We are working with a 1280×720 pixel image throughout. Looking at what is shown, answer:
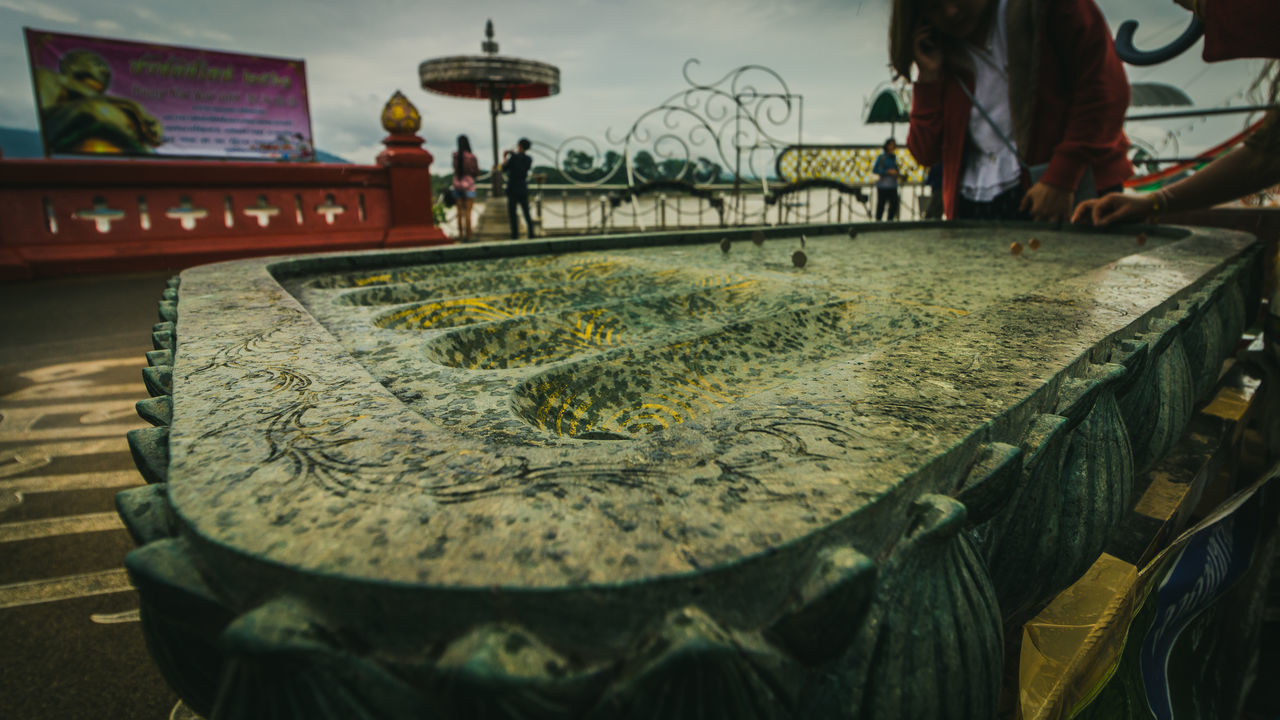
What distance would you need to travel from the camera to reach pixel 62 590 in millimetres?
1433

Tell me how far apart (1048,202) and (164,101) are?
35.0 ft

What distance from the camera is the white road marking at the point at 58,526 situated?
1.64 metres

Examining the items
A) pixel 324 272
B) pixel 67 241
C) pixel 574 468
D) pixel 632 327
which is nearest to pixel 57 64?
pixel 67 241

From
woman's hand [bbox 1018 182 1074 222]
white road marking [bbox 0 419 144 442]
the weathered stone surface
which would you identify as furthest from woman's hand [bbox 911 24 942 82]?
white road marking [bbox 0 419 144 442]

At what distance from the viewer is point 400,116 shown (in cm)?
583

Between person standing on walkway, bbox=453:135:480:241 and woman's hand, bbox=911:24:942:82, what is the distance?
6044 mm

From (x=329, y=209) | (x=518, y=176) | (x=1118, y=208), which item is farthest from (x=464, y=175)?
(x=1118, y=208)

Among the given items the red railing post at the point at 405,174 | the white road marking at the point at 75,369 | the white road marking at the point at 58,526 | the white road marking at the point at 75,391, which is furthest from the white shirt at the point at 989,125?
the red railing post at the point at 405,174

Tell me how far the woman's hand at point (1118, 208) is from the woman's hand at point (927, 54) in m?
0.80

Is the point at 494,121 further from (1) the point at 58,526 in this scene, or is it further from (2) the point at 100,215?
(1) the point at 58,526

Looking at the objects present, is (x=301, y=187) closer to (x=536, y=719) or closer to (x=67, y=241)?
(x=67, y=241)

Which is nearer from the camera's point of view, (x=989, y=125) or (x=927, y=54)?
(x=927, y=54)

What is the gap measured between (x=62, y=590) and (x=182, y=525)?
145cm

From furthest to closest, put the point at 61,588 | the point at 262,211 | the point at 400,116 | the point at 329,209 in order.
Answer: the point at 400,116
the point at 329,209
the point at 262,211
the point at 61,588
